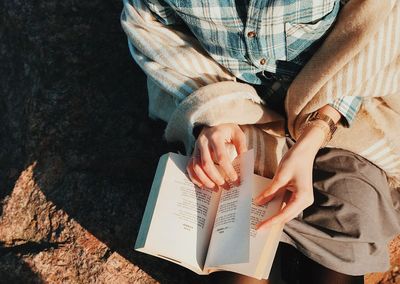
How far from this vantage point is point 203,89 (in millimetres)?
1168

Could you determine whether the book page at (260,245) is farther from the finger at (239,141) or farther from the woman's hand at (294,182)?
the finger at (239,141)

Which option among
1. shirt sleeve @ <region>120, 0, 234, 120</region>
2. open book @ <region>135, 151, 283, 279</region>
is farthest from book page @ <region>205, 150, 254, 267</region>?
shirt sleeve @ <region>120, 0, 234, 120</region>

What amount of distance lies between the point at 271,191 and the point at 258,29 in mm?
341

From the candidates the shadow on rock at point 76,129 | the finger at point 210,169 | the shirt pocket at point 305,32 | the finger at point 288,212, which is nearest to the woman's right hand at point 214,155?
the finger at point 210,169

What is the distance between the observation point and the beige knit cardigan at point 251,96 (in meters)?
1.12

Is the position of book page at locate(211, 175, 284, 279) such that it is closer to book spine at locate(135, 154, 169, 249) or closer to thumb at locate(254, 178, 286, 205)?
thumb at locate(254, 178, 286, 205)

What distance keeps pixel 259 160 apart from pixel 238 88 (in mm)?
174

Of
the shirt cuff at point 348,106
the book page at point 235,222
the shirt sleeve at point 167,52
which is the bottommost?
the book page at point 235,222

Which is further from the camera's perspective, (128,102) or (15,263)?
(128,102)

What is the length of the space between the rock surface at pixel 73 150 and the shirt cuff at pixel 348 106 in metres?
0.55

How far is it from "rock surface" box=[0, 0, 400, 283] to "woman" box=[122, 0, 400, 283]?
302mm

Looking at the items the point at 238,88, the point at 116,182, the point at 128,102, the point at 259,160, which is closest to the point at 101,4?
the point at 128,102

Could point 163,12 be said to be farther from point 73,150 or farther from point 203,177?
point 73,150

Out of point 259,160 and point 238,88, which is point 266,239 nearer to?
point 259,160
